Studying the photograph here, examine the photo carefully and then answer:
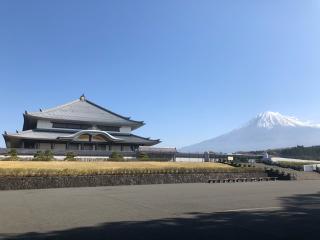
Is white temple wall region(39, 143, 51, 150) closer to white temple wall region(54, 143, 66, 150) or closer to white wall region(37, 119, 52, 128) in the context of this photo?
white temple wall region(54, 143, 66, 150)

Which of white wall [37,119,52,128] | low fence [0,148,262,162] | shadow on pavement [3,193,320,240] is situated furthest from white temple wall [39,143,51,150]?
shadow on pavement [3,193,320,240]

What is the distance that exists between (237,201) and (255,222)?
5.11m

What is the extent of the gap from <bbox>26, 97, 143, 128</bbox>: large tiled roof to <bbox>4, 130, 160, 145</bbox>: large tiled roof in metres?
1.97

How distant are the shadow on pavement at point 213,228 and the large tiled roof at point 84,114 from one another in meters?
42.1

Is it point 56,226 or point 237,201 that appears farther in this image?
point 237,201

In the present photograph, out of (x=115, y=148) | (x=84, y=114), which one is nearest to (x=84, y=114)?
(x=84, y=114)

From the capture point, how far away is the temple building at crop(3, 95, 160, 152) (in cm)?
4750

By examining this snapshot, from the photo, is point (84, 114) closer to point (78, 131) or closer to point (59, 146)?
point (78, 131)

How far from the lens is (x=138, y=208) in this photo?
13258mm

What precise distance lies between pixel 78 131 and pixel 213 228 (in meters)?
41.9

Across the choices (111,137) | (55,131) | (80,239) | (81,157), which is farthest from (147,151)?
(80,239)

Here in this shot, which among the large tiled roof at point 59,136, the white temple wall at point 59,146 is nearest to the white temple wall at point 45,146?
the white temple wall at point 59,146

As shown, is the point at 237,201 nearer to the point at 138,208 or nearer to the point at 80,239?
the point at 138,208

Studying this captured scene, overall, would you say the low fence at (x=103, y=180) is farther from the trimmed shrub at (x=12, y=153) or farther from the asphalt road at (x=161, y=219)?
the trimmed shrub at (x=12, y=153)
